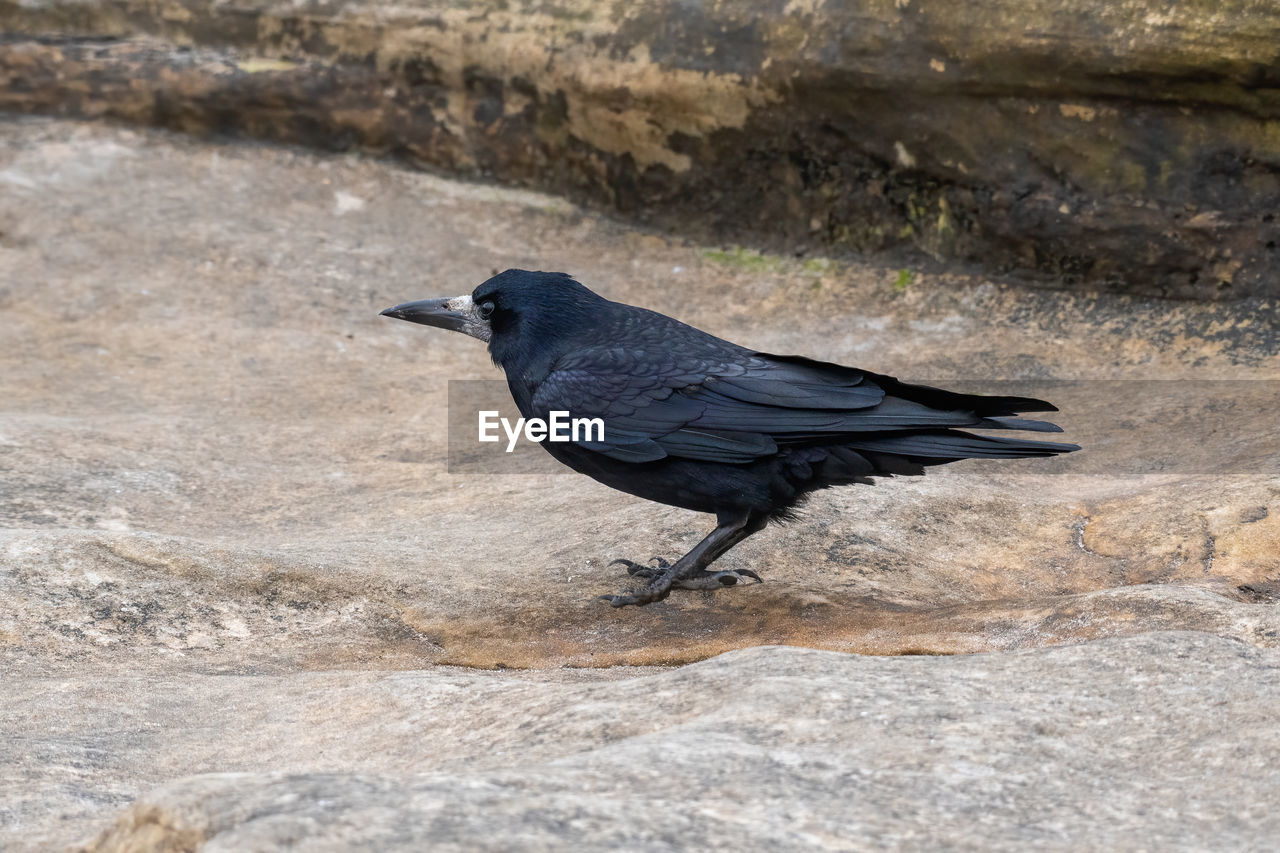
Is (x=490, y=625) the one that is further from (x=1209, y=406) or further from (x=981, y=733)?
(x=1209, y=406)

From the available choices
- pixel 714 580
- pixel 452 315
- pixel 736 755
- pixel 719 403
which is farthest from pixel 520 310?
pixel 736 755

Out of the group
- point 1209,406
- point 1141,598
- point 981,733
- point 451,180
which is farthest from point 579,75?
point 981,733

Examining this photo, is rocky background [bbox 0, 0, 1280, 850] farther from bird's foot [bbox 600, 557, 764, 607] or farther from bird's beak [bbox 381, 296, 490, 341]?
bird's beak [bbox 381, 296, 490, 341]

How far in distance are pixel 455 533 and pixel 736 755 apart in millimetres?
2770

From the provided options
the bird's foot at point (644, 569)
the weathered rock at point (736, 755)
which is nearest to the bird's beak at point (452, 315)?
the bird's foot at point (644, 569)

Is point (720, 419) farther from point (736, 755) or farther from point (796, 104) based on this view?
point (796, 104)

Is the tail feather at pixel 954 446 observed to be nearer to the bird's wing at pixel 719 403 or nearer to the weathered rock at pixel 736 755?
the bird's wing at pixel 719 403

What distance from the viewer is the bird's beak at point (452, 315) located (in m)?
4.77

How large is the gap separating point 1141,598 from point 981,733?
140 centimetres

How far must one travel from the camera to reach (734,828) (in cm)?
212

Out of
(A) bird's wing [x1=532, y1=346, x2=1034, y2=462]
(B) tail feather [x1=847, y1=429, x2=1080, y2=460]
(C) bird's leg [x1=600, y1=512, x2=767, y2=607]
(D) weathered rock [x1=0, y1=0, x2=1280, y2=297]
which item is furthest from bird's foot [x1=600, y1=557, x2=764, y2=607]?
(D) weathered rock [x1=0, y1=0, x2=1280, y2=297]

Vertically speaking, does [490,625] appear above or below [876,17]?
below

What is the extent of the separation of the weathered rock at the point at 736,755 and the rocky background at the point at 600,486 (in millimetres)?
12

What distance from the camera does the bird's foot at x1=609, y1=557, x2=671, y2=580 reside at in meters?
4.46
